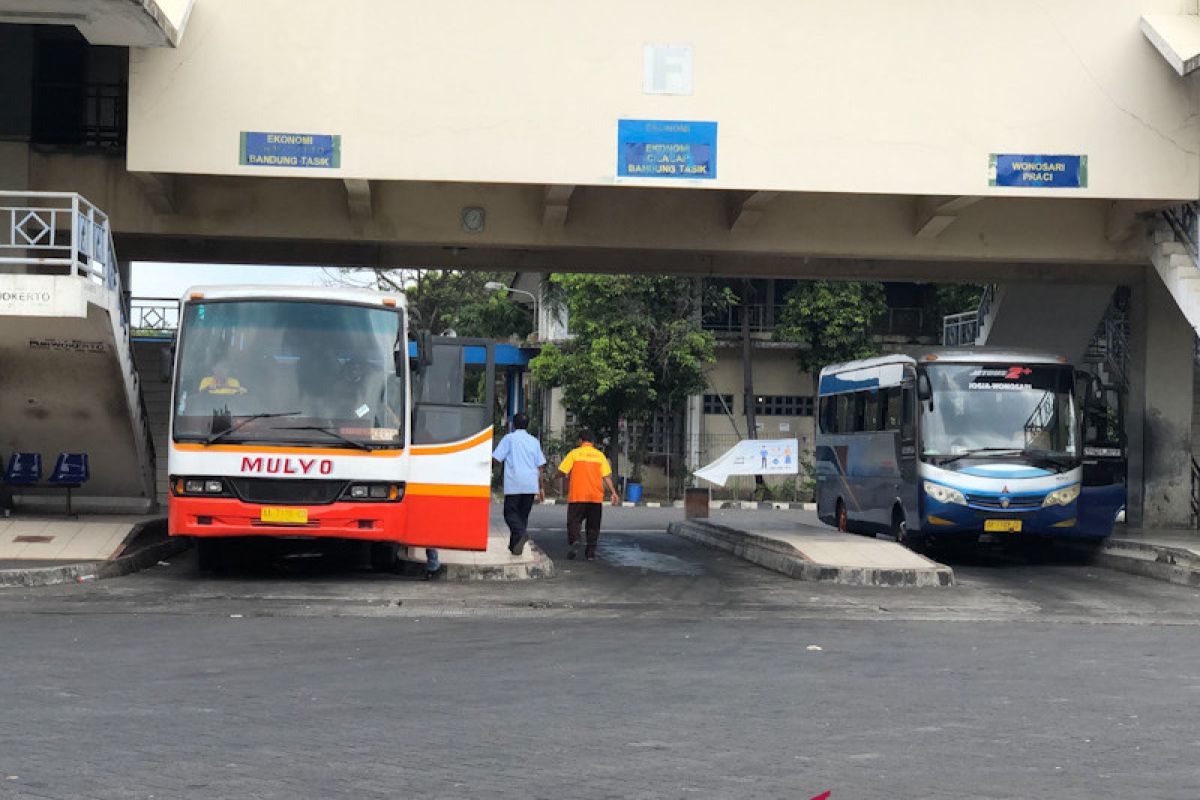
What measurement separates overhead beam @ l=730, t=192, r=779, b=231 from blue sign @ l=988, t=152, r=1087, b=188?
292cm

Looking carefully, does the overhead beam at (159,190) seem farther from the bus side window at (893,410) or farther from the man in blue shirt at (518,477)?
the bus side window at (893,410)

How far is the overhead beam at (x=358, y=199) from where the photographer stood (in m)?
21.0

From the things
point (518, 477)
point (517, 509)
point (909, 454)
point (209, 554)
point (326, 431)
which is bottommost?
point (209, 554)

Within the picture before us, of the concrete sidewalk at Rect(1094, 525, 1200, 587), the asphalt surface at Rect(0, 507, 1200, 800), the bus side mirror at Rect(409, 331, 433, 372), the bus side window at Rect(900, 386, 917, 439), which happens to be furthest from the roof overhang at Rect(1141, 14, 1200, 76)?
the bus side mirror at Rect(409, 331, 433, 372)

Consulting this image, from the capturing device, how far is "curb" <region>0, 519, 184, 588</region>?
618 inches

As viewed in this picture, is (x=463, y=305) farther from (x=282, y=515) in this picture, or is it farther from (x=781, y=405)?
(x=282, y=515)

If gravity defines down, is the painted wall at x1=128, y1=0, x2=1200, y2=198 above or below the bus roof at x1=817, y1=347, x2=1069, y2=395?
above

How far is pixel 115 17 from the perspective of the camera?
18703mm

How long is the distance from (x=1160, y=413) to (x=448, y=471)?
15817 millimetres

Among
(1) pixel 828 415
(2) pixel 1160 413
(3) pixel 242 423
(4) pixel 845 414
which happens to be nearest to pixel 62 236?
(3) pixel 242 423

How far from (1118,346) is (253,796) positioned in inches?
1103

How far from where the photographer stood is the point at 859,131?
20859 mm

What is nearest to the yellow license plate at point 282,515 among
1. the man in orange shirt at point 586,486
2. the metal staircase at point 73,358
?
the metal staircase at point 73,358

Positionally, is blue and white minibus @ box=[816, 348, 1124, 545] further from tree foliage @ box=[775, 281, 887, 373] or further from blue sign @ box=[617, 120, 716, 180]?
tree foliage @ box=[775, 281, 887, 373]
